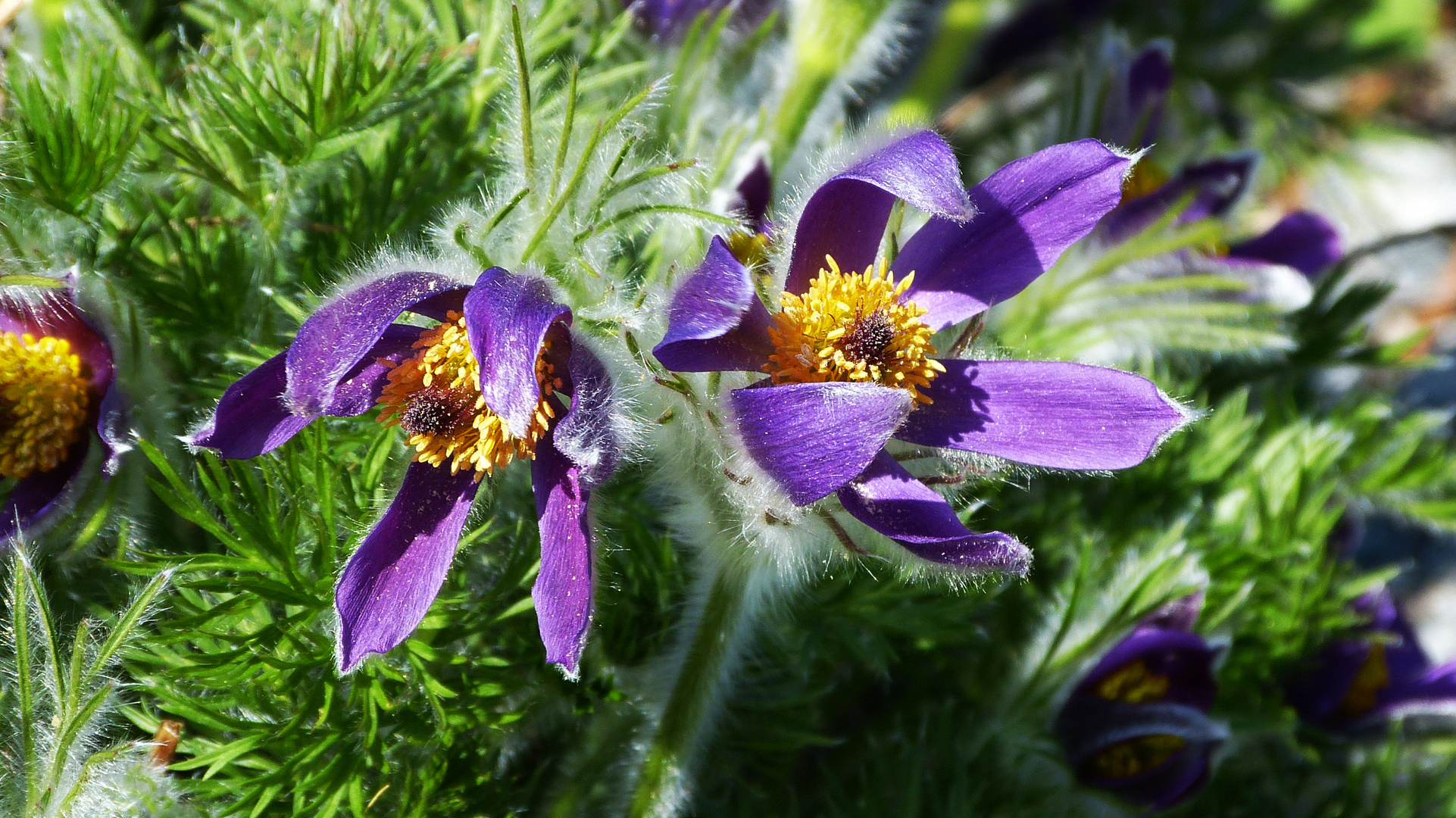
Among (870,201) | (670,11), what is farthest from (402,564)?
(670,11)

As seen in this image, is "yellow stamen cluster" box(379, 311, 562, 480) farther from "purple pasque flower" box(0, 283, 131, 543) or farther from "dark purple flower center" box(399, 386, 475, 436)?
"purple pasque flower" box(0, 283, 131, 543)

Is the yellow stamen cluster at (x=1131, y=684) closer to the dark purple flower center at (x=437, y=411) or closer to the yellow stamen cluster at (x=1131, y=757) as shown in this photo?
the yellow stamen cluster at (x=1131, y=757)

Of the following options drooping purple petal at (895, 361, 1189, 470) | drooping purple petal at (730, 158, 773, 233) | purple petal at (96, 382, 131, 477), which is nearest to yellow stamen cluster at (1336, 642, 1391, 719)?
drooping purple petal at (895, 361, 1189, 470)

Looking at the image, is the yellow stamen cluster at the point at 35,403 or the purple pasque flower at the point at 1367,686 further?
the purple pasque flower at the point at 1367,686

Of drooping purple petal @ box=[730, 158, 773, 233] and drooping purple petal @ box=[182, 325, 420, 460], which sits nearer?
drooping purple petal @ box=[182, 325, 420, 460]

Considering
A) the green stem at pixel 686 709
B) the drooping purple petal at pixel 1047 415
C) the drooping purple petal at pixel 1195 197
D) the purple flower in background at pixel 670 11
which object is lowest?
the green stem at pixel 686 709

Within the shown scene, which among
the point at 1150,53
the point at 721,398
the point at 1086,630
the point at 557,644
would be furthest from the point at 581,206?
the point at 1150,53

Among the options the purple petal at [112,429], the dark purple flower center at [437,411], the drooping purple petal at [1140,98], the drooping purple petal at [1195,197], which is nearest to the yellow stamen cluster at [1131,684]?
the drooping purple petal at [1195,197]
